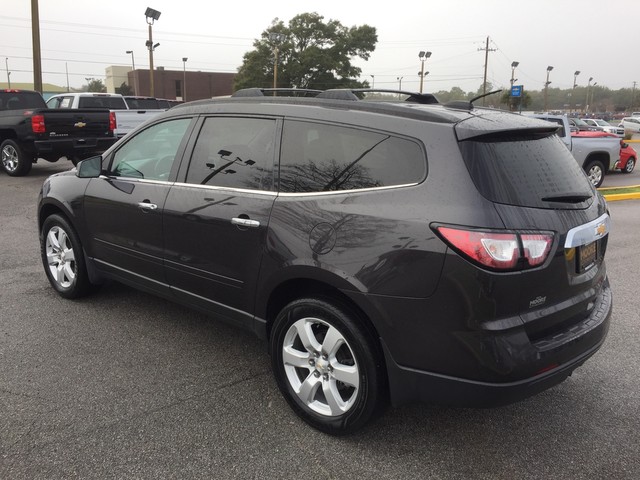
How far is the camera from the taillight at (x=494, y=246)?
2.24 metres

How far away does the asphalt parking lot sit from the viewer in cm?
256

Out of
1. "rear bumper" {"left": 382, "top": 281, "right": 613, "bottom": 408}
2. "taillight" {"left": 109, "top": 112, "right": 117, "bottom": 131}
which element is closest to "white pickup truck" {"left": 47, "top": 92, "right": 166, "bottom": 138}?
"taillight" {"left": 109, "top": 112, "right": 117, "bottom": 131}

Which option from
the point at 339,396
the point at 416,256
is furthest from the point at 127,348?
the point at 416,256

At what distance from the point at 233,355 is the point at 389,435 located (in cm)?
135

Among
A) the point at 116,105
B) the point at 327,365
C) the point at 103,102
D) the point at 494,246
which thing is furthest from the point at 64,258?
the point at 116,105

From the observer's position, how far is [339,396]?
2.78m

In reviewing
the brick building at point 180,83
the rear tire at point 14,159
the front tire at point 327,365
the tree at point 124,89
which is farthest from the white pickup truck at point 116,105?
the tree at point 124,89

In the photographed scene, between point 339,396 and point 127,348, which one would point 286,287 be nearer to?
point 339,396

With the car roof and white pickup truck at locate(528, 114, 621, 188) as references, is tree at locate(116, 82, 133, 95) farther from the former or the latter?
the car roof

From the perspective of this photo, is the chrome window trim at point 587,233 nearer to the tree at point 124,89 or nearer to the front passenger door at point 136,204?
the front passenger door at point 136,204

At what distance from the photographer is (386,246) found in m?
2.44

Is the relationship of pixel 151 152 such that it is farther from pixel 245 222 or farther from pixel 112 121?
pixel 112 121

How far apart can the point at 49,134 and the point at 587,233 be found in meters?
11.5

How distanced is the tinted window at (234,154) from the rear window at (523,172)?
1.19 meters
